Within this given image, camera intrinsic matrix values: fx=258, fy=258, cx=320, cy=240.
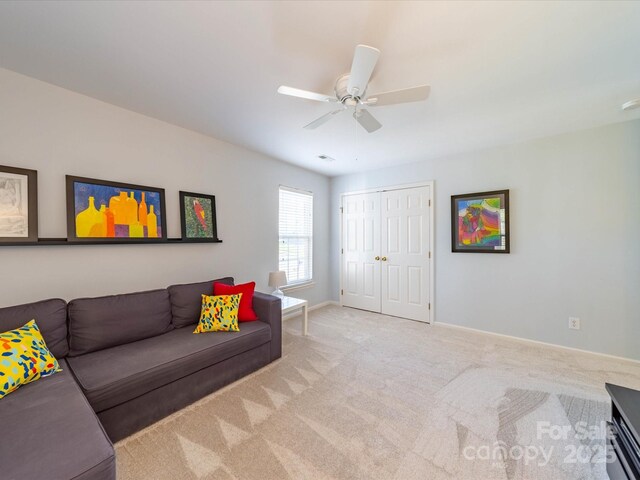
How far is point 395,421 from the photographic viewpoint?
1.85 meters

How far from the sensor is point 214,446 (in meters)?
1.61

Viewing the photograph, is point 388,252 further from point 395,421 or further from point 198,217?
point 198,217

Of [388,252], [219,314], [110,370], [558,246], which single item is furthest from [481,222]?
[110,370]

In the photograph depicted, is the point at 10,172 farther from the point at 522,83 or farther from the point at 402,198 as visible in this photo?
the point at 402,198

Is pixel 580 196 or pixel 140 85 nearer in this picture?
pixel 140 85

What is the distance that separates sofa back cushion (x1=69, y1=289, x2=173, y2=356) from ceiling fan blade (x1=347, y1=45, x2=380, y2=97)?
238 centimetres

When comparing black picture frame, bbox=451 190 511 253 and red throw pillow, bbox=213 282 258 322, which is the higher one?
black picture frame, bbox=451 190 511 253

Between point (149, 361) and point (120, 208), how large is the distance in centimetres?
145

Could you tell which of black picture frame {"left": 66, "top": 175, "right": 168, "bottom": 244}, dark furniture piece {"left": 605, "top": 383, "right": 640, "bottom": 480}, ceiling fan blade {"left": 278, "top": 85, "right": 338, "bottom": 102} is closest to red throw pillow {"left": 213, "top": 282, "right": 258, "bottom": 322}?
black picture frame {"left": 66, "top": 175, "right": 168, "bottom": 244}

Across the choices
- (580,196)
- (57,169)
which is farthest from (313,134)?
(580,196)

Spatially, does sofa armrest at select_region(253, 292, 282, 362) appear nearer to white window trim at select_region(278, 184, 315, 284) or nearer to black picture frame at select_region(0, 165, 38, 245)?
white window trim at select_region(278, 184, 315, 284)

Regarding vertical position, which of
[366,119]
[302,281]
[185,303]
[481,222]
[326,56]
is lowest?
[302,281]

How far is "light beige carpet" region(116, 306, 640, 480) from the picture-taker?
4.84 ft

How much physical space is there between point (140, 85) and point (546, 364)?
4.57 m
